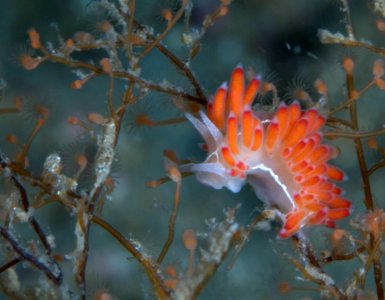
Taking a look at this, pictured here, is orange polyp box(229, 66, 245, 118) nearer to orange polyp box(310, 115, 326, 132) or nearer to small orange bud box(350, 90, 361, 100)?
orange polyp box(310, 115, 326, 132)

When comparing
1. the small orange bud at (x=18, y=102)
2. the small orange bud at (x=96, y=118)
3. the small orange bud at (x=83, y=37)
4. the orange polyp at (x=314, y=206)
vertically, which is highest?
the small orange bud at (x=83, y=37)

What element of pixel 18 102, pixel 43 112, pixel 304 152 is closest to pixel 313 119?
pixel 304 152

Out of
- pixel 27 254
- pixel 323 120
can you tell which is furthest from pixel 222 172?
pixel 27 254

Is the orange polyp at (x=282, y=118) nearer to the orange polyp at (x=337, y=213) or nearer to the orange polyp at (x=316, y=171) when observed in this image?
the orange polyp at (x=316, y=171)

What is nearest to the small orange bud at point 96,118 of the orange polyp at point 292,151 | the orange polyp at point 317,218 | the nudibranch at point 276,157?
the nudibranch at point 276,157

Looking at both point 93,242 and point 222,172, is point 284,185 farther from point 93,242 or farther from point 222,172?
point 93,242

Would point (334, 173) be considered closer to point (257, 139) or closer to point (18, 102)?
point (257, 139)

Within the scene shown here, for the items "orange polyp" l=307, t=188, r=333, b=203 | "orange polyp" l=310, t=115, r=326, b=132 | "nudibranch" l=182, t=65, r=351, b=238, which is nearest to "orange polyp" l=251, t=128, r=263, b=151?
"nudibranch" l=182, t=65, r=351, b=238
